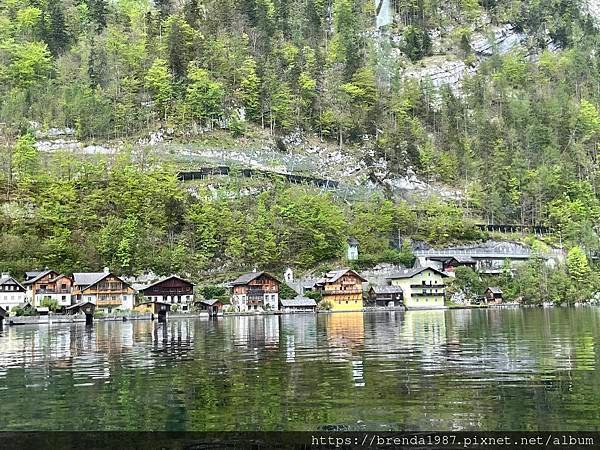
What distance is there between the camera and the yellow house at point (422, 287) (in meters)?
77.8

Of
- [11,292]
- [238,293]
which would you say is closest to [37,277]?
[11,292]

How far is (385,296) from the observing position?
78.6m

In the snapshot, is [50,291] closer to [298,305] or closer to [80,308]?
[80,308]

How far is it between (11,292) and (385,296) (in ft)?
136

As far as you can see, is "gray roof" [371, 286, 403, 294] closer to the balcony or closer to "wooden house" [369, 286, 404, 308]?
"wooden house" [369, 286, 404, 308]

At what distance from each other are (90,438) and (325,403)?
16.4 ft

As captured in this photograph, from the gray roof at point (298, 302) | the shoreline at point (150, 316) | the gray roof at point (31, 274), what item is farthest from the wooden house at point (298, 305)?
the gray roof at point (31, 274)

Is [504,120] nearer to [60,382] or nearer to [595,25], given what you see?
[595,25]

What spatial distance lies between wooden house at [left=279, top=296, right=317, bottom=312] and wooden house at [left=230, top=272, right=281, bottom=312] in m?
0.92

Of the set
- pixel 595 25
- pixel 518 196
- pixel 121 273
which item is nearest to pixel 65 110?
pixel 121 273

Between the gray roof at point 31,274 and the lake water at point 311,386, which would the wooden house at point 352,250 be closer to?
the gray roof at point 31,274

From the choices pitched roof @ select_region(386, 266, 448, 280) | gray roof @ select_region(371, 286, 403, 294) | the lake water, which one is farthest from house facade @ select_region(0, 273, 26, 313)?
pitched roof @ select_region(386, 266, 448, 280)

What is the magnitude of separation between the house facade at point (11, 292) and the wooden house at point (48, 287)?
731mm

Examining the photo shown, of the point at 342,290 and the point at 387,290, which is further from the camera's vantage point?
the point at 387,290
